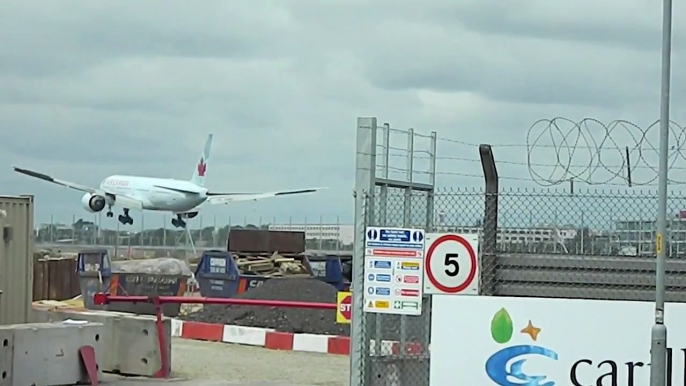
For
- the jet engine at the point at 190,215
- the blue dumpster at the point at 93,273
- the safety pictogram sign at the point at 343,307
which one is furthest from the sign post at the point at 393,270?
the jet engine at the point at 190,215

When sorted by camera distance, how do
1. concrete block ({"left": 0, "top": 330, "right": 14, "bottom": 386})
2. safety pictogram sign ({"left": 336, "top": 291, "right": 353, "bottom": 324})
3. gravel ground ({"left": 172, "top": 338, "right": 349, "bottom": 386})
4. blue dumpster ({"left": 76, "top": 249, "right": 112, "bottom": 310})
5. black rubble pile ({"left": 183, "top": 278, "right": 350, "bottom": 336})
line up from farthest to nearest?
blue dumpster ({"left": 76, "top": 249, "right": 112, "bottom": 310})
black rubble pile ({"left": 183, "top": 278, "right": 350, "bottom": 336})
gravel ground ({"left": 172, "top": 338, "right": 349, "bottom": 386})
concrete block ({"left": 0, "top": 330, "right": 14, "bottom": 386})
safety pictogram sign ({"left": 336, "top": 291, "right": 353, "bottom": 324})

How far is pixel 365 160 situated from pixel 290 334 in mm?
10237

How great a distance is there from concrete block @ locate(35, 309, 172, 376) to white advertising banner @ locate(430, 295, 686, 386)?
242 inches

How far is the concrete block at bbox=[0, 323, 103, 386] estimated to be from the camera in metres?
13.9

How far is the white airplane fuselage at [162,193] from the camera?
7269cm

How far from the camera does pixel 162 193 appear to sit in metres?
72.8

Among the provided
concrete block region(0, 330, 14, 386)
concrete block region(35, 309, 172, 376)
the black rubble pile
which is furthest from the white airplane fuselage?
concrete block region(0, 330, 14, 386)

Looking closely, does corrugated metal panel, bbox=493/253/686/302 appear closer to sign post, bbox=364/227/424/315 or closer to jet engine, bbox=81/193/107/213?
sign post, bbox=364/227/424/315

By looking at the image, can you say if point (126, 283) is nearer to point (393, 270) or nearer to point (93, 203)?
point (393, 270)

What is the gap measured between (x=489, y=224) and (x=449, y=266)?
0.55 meters

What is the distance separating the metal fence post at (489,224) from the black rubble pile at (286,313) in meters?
9.65

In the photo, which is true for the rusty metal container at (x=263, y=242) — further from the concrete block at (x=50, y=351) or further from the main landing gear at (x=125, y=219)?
the main landing gear at (x=125, y=219)

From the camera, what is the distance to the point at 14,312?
1495 cm

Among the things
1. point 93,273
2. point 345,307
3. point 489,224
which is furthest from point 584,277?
point 93,273
